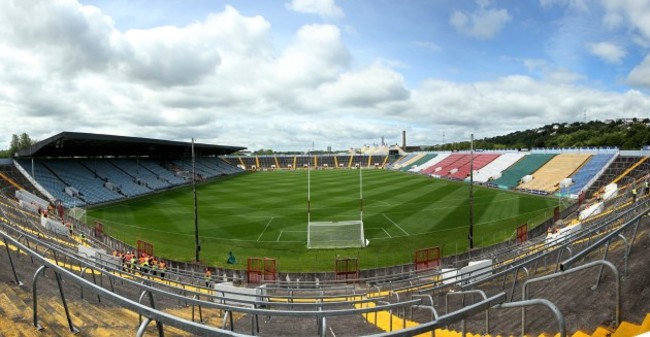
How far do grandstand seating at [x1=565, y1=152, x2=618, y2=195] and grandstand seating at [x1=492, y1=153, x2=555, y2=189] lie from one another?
7.03 m

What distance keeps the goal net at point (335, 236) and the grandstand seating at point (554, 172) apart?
2899cm

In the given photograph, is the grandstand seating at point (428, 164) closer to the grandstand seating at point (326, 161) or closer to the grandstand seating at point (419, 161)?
the grandstand seating at point (419, 161)

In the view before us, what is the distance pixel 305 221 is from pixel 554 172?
122ft

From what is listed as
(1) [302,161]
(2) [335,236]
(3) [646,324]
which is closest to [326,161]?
(1) [302,161]

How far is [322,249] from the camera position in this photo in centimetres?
2447

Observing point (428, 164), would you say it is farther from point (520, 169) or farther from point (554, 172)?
point (554, 172)

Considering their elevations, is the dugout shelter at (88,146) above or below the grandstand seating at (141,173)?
above

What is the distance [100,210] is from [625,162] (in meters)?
59.1

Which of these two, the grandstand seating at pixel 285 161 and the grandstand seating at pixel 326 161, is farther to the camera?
the grandstand seating at pixel 326 161

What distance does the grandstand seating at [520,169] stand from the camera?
5112 centimetres

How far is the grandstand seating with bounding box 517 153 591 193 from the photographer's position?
149 feet

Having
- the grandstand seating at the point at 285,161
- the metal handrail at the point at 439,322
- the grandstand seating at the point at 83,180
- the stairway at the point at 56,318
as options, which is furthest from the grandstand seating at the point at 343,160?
the metal handrail at the point at 439,322

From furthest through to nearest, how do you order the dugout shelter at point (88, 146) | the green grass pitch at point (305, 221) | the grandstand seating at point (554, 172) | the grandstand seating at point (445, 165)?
the grandstand seating at point (445, 165), the grandstand seating at point (554, 172), the dugout shelter at point (88, 146), the green grass pitch at point (305, 221)

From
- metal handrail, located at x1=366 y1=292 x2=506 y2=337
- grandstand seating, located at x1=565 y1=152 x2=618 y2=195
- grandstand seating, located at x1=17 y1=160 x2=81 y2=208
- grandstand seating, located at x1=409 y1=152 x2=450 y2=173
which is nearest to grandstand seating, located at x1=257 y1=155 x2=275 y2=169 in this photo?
grandstand seating, located at x1=409 y1=152 x2=450 y2=173
